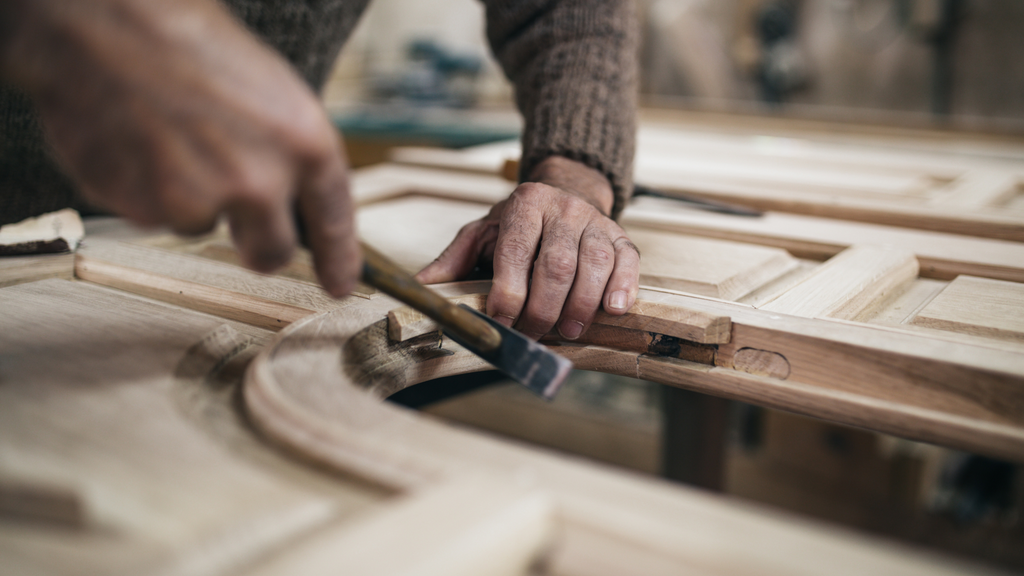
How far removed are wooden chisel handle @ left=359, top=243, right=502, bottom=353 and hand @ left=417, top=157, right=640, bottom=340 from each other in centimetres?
10

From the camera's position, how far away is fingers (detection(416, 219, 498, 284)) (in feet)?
2.87

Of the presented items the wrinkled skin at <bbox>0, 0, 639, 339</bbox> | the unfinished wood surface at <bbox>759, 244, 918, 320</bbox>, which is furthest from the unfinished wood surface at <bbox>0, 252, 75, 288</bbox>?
the unfinished wood surface at <bbox>759, 244, 918, 320</bbox>

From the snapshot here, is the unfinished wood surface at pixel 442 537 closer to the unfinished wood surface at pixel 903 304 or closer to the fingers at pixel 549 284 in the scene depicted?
the fingers at pixel 549 284

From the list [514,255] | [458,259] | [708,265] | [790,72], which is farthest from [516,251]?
[790,72]

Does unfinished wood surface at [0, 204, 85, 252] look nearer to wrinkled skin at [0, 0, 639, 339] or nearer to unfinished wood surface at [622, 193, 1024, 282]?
wrinkled skin at [0, 0, 639, 339]

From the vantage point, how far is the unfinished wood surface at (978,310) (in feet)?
2.37

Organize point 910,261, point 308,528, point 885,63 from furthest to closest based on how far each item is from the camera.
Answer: point 885,63 < point 910,261 < point 308,528

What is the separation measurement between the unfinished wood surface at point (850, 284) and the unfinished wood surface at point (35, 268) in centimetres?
91

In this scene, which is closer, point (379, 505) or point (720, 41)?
point (379, 505)

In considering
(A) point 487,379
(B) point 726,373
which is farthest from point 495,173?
(B) point 726,373

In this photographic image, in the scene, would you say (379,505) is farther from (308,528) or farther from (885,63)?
(885,63)

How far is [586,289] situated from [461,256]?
197 mm

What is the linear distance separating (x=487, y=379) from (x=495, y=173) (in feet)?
2.31

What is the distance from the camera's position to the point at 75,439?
0.48 meters
